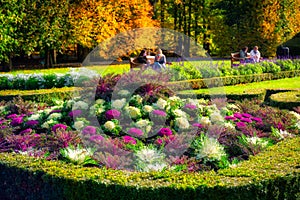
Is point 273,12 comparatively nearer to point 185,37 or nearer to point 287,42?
point 287,42

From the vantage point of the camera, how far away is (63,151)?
610 cm

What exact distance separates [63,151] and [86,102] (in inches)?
69.2

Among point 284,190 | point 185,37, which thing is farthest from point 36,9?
point 284,190

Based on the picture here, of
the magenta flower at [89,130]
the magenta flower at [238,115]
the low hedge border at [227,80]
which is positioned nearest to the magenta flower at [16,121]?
the magenta flower at [89,130]

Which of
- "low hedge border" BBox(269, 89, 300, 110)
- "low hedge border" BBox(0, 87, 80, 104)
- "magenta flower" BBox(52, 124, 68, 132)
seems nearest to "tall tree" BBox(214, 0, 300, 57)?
"low hedge border" BBox(269, 89, 300, 110)

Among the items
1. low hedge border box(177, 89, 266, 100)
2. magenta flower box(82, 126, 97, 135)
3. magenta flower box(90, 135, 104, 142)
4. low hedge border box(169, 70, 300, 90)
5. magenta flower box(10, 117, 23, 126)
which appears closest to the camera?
magenta flower box(90, 135, 104, 142)

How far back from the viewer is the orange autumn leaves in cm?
2219

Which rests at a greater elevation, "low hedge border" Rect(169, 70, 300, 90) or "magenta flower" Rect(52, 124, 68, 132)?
"low hedge border" Rect(169, 70, 300, 90)

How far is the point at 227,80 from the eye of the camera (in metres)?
15.6

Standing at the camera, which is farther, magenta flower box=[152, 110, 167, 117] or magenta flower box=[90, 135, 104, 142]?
magenta flower box=[152, 110, 167, 117]

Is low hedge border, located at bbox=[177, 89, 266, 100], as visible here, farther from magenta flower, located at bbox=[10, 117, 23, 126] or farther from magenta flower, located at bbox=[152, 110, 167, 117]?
magenta flower, located at bbox=[10, 117, 23, 126]

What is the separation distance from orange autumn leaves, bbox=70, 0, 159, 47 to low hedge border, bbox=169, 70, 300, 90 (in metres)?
8.84

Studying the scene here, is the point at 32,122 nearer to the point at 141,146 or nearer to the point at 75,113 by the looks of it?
the point at 75,113

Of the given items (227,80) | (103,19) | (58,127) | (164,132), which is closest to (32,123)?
(58,127)
